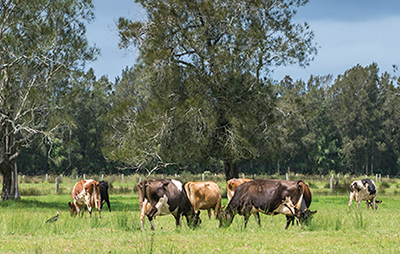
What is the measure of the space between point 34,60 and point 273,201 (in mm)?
17772

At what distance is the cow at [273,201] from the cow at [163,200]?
1019 mm

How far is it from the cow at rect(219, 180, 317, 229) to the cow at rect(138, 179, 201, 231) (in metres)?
1.02

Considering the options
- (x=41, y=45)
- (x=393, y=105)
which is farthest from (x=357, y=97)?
(x=41, y=45)

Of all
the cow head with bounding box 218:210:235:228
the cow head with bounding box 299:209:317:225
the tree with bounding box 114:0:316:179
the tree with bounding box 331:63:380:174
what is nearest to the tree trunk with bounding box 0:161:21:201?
the tree with bounding box 114:0:316:179

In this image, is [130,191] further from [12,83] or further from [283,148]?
[283,148]

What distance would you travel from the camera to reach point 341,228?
13062mm

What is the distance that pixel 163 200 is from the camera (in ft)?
41.1

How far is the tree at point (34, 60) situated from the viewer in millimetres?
24766

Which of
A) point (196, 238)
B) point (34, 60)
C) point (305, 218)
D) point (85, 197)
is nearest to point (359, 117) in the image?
point (34, 60)

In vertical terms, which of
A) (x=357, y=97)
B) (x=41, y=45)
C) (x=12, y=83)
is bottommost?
(x=12, y=83)

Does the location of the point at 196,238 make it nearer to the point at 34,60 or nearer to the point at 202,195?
the point at 202,195

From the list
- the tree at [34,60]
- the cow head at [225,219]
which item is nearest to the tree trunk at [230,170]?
the tree at [34,60]

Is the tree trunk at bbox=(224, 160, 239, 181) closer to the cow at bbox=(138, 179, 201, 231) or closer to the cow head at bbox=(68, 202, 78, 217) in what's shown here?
the cow head at bbox=(68, 202, 78, 217)

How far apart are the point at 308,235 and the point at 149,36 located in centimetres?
2017
